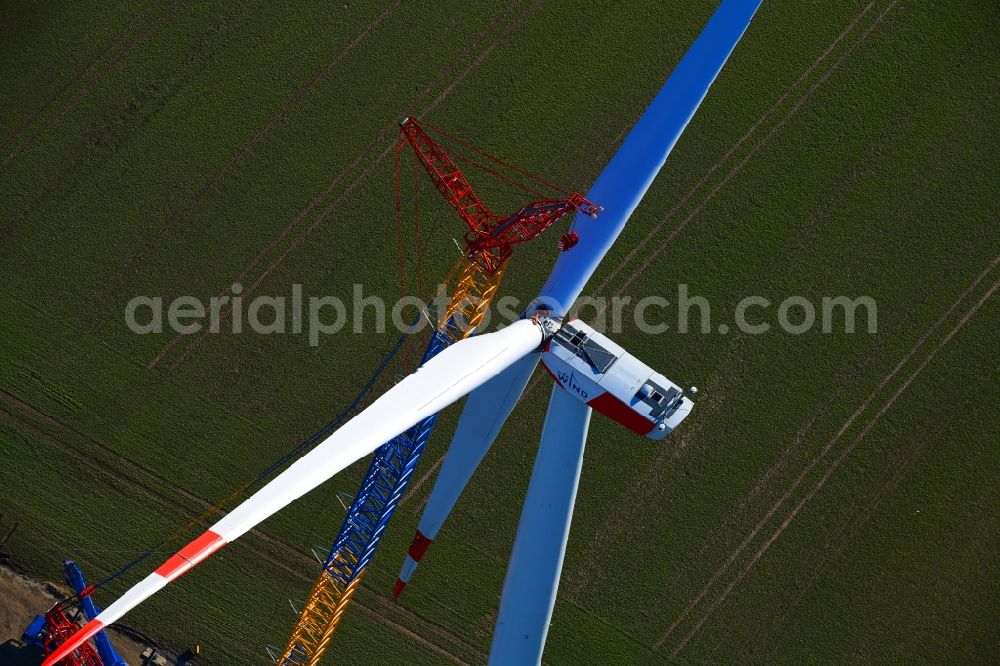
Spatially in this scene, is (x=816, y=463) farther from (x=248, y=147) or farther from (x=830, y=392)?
(x=248, y=147)

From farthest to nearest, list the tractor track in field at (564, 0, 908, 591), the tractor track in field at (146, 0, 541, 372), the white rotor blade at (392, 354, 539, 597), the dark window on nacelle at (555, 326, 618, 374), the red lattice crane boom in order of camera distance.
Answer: the tractor track in field at (146, 0, 541, 372)
the tractor track in field at (564, 0, 908, 591)
the red lattice crane boom
the white rotor blade at (392, 354, 539, 597)
the dark window on nacelle at (555, 326, 618, 374)

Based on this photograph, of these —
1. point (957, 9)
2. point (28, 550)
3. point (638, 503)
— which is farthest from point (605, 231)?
point (28, 550)

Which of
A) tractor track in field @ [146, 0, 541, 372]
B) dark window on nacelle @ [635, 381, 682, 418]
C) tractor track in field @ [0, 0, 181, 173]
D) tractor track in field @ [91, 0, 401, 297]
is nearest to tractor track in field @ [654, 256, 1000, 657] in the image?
dark window on nacelle @ [635, 381, 682, 418]

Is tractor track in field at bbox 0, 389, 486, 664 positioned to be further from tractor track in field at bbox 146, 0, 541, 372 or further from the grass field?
tractor track in field at bbox 146, 0, 541, 372

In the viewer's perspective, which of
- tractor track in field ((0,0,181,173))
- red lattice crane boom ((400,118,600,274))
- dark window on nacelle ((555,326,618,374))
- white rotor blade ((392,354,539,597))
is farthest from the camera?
tractor track in field ((0,0,181,173))

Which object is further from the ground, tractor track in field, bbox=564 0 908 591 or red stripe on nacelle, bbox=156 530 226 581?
tractor track in field, bbox=564 0 908 591

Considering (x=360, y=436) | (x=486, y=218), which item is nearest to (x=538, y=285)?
(x=486, y=218)

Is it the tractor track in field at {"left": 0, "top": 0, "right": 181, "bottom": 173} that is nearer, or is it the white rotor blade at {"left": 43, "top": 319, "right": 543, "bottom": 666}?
the white rotor blade at {"left": 43, "top": 319, "right": 543, "bottom": 666}
